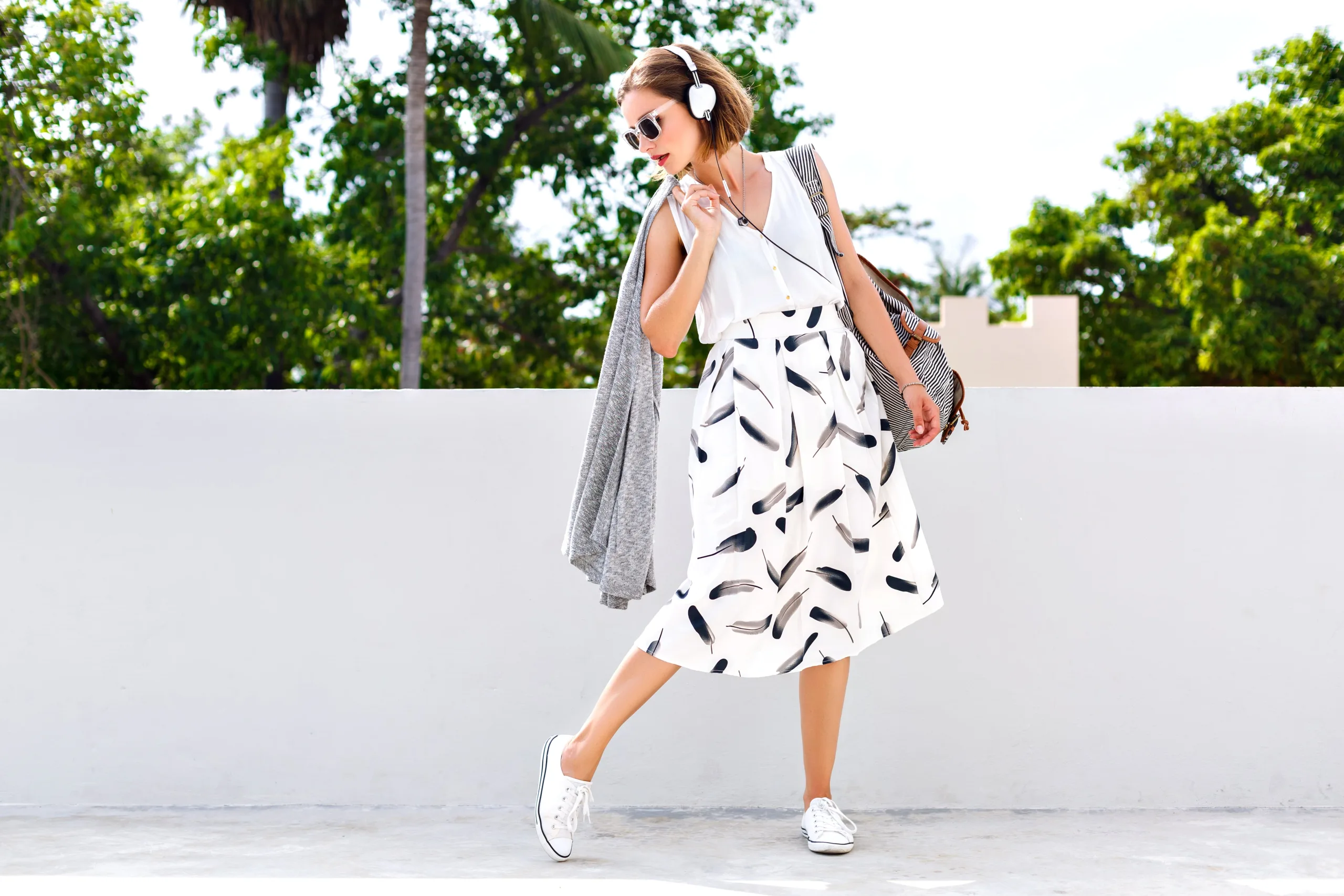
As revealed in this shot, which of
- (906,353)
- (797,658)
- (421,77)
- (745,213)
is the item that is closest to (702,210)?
(745,213)

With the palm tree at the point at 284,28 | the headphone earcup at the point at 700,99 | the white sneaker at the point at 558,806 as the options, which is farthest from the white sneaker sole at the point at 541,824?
the palm tree at the point at 284,28

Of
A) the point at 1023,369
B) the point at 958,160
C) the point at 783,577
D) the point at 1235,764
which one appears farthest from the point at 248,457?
the point at 958,160

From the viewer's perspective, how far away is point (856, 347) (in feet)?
6.64

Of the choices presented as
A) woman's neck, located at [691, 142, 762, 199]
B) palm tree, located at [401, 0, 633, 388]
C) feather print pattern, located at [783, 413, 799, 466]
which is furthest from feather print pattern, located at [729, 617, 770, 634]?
palm tree, located at [401, 0, 633, 388]

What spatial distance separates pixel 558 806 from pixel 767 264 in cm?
101

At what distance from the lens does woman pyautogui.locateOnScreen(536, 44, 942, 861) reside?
1.92 meters

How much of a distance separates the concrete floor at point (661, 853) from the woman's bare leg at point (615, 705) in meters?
0.17

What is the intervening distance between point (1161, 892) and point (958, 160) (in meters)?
35.0

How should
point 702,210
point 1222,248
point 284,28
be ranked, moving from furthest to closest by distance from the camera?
1. point 1222,248
2. point 284,28
3. point 702,210

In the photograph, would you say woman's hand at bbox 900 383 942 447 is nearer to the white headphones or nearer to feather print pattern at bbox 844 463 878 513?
feather print pattern at bbox 844 463 878 513

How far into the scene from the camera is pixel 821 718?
204 cm

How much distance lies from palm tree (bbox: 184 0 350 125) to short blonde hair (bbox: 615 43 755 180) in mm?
14296

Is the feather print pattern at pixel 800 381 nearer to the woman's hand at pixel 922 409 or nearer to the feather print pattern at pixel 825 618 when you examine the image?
the woman's hand at pixel 922 409

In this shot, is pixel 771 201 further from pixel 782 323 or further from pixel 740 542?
pixel 740 542
